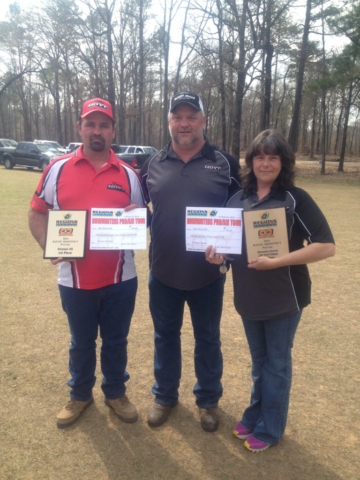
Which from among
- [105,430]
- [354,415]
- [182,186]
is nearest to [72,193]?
[182,186]

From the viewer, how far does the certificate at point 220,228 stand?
2.62m

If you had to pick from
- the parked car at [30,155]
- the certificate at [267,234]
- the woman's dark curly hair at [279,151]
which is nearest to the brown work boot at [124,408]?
the certificate at [267,234]

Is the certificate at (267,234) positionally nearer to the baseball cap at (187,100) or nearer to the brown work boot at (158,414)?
the baseball cap at (187,100)

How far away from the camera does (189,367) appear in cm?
376

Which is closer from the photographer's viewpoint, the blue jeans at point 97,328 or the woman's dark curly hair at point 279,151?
the woman's dark curly hair at point 279,151

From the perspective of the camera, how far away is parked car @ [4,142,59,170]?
25.2m

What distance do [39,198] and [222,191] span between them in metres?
1.26

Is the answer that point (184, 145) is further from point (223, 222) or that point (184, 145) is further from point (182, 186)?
point (223, 222)

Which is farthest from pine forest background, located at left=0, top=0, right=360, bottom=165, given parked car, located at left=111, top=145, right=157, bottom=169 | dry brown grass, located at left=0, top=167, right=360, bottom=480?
dry brown grass, located at left=0, top=167, right=360, bottom=480

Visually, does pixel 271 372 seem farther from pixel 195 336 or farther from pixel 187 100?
pixel 187 100

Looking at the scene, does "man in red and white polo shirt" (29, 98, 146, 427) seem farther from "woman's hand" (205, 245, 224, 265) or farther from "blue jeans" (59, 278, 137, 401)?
"woman's hand" (205, 245, 224, 265)

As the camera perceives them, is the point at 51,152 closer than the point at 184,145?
No

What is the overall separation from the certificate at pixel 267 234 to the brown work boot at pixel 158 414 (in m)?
1.36

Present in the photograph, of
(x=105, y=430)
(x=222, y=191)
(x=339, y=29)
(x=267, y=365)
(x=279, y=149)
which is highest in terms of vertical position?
(x=339, y=29)
